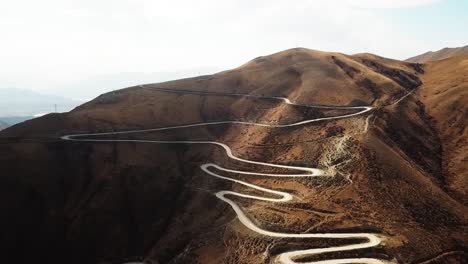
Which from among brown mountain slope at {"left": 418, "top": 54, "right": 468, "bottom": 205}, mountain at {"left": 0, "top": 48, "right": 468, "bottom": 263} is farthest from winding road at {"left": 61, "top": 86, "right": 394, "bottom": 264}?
brown mountain slope at {"left": 418, "top": 54, "right": 468, "bottom": 205}

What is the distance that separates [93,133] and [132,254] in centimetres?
3721

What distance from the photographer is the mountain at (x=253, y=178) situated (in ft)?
196

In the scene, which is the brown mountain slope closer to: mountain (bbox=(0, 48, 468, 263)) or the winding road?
mountain (bbox=(0, 48, 468, 263))

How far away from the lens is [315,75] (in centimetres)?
11988

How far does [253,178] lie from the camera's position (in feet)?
261

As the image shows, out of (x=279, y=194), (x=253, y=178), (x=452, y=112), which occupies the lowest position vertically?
(x=279, y=194)

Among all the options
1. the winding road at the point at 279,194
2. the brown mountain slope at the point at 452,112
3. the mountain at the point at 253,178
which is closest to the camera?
the winding road at the point at 279,194

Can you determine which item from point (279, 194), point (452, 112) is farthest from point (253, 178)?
point (452, 112)

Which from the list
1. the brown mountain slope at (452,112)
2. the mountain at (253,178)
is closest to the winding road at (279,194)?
the mountain at (253,178)

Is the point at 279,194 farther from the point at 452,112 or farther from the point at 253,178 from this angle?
the point at 452,112

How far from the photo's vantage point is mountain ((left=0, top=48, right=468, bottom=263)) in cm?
5959

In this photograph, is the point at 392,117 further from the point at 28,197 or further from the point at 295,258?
the point at 28,197

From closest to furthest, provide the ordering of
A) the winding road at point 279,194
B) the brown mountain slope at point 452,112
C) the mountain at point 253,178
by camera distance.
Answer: the winding road at point 279,194 < the mountain at point 253,178 < the brown mountain slope at point 452,112

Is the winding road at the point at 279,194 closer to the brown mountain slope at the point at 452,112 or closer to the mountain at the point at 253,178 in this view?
the mountain at the point at 253,178
